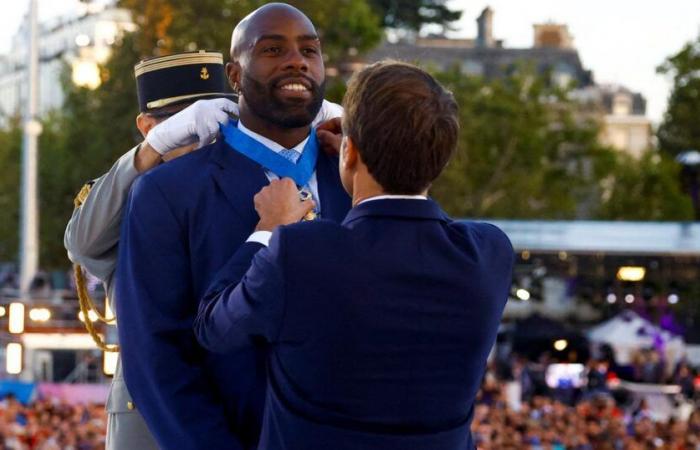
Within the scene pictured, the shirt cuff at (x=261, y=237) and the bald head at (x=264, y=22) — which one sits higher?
the bald head at (x=264, y=22)

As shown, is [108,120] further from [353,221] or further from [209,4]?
[353,221]

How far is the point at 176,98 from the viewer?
4.41 meters

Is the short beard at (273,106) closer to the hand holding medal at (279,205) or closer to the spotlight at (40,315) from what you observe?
the hand holding medal at (279,205)

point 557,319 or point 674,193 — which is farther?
point 674,193

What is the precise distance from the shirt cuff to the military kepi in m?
0.99

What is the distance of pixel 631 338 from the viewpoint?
30188 mm

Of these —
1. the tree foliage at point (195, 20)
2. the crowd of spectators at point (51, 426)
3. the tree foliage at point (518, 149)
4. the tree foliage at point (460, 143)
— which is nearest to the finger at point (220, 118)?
the crowd of spectators at point (51, 426)

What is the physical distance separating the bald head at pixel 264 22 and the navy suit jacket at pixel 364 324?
55 cm

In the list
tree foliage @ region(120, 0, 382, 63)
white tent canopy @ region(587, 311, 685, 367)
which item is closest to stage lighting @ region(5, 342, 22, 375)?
white tent canopy @ region(587, 311, 685, 367)

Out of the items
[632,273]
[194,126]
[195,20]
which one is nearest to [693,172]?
[632,273]

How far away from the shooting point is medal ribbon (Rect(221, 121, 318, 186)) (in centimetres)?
372

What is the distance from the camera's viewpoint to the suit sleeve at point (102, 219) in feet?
12.8

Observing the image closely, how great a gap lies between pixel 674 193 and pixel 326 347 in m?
51.5

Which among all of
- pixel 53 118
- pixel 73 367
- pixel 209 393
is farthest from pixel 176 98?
pixel 53 118
